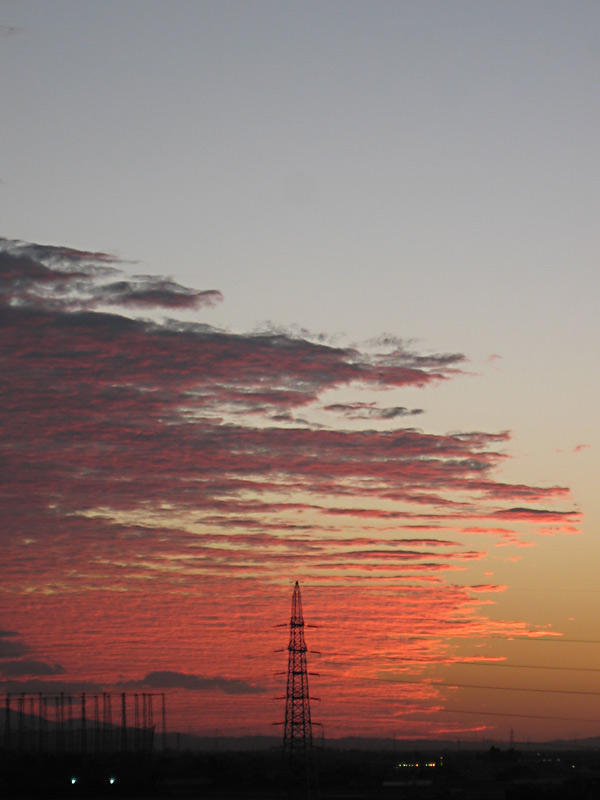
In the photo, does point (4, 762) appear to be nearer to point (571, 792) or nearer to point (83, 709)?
point (83, 709)

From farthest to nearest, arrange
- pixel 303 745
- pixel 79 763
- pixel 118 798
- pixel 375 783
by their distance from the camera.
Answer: pixel 79 763 < pixel 375 783 < pixel 118 798 < pixel 303 745

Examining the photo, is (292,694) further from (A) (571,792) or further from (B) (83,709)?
(B) (83,709)

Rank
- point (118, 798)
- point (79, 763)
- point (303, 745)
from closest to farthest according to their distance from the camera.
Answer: point (303, 745) < point (118, 798) < point (79, 763)

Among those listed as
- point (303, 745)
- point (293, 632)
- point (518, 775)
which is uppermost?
point (293, 632)

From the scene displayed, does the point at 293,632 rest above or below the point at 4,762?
above

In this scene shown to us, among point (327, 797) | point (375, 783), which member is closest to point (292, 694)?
point (327, 797)

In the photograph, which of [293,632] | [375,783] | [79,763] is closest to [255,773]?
[375,783]

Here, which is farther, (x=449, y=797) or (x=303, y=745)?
(x=449, y=797)

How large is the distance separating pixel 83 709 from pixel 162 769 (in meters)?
19.1

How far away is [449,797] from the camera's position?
401ft

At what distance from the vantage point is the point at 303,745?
97250 millimetres

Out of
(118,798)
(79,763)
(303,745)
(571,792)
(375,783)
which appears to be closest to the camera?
(303,745)

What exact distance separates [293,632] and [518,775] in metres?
109

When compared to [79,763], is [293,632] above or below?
above
